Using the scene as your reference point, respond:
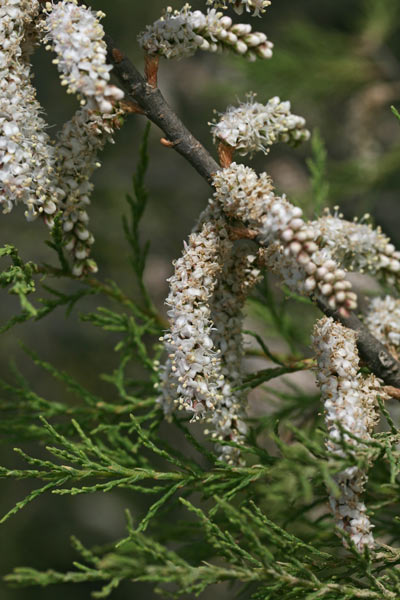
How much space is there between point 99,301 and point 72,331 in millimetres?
334

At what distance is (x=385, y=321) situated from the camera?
146 centimetres

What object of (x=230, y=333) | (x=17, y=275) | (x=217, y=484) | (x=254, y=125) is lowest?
(x=217, y=484)

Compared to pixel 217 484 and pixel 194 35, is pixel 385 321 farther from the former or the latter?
pixel 194 35

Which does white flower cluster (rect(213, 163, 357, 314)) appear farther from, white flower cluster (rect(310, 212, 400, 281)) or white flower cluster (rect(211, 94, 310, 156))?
white flower cluster (rect(310, 212, 400, 281))

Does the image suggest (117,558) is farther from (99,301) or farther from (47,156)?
(99,301)

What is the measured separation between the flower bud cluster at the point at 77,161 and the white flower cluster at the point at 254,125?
0.71ft

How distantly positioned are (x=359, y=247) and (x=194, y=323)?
1.33 feet

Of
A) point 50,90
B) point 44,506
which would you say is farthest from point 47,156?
point 50,90

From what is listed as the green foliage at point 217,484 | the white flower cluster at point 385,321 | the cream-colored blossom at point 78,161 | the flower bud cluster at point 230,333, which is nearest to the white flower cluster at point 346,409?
the green foliage at point 217,484

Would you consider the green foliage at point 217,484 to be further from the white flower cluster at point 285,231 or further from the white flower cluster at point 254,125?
the white flower cluster at point 254,125

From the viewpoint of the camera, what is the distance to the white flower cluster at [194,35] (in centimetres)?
113

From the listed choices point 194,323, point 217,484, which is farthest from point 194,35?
point 217,484

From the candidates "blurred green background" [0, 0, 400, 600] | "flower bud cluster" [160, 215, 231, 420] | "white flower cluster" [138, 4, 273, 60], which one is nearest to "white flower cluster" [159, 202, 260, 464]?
"flower bud cluster" [160, 215, 231, 420]

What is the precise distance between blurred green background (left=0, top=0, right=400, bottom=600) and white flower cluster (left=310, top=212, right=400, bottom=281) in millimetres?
1313
